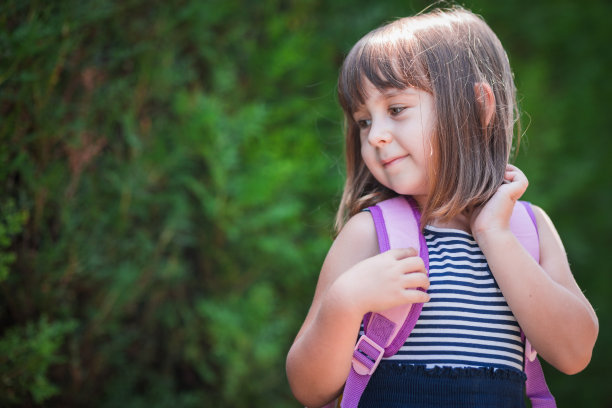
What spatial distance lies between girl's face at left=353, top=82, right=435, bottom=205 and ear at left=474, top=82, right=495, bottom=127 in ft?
0.47

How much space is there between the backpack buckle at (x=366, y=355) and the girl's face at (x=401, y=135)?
431mm

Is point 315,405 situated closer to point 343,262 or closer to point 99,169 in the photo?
point 343,262

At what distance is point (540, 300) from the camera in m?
1.36

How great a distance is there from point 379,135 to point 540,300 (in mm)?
582

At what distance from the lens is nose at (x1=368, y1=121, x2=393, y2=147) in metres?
1.52

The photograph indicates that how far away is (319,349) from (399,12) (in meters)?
2.97

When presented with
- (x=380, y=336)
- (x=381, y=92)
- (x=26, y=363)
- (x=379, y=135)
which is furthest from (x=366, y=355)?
(x=26, y=363)

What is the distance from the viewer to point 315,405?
1487 mm

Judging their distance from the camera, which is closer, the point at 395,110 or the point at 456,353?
the point at 456,353

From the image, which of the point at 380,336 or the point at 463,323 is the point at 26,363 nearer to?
the point at 380,336

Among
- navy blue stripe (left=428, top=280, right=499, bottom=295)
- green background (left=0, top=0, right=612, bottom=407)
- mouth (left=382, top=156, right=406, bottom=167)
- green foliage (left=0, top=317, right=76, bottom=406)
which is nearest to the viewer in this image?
navy blue stripe (left=428, top=280, right=499, bottom=295)

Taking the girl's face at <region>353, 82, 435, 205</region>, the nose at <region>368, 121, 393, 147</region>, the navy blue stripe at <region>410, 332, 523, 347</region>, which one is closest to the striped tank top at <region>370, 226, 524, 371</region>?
the navy blue stripe at <region>410, 332, 523, 347</region>

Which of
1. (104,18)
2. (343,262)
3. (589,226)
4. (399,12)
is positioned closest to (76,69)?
(104,18)

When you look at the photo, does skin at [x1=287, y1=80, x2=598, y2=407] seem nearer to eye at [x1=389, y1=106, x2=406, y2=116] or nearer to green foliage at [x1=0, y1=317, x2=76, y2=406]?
eye at [x1=389, y1=106, x2=406, y2=116]
